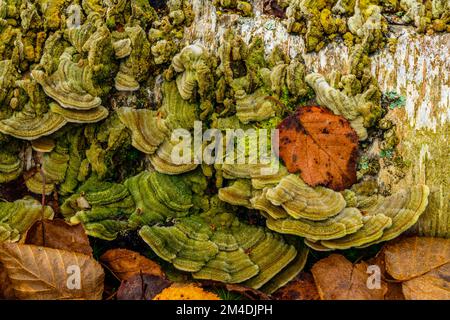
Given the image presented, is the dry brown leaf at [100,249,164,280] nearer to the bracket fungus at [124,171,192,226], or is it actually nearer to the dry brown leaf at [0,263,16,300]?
the bracket fungus at [124,171,192,226]

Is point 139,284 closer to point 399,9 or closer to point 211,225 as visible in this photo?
→ point 211,225

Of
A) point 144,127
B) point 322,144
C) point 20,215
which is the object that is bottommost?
point 20,215

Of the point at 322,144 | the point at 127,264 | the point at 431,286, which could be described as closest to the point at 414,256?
the point at 431,286

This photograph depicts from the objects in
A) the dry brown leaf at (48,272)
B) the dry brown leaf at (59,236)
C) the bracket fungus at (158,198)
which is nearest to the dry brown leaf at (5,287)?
the dry brown leaf at (48,272)

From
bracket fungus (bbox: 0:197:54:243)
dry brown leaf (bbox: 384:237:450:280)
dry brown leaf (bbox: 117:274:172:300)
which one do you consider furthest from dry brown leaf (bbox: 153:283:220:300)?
dry brown leaf (bbox: 384:237:450:280)

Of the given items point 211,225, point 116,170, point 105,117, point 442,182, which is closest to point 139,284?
point 211,225

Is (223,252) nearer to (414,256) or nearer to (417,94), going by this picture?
(414,256)

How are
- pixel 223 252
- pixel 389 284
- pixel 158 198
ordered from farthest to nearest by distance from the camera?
pixel 158 198 < pixel 223 252 < pixel 389 284
